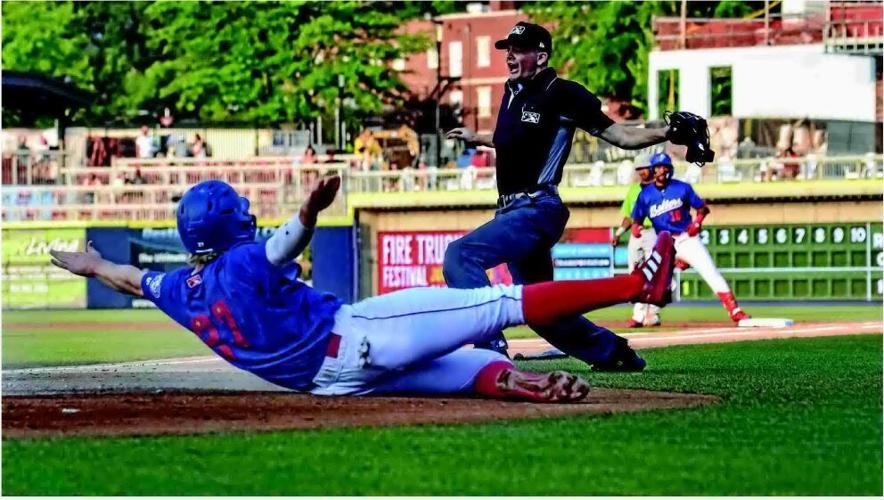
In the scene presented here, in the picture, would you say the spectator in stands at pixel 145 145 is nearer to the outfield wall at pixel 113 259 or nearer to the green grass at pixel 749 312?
the outfield wall at pixel 113 259

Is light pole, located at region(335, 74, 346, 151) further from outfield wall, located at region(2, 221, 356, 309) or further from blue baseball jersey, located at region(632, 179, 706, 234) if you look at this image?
blue baseball jersey, located at region(632, 179, 706, 234)

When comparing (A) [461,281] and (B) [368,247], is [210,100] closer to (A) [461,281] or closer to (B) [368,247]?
(B) [368,247]

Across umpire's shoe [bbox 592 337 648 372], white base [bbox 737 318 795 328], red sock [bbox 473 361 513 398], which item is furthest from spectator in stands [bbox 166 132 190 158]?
red sock [bbox 473 361 513 398]

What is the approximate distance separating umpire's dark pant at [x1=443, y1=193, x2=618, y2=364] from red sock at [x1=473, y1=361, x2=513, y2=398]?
41.6 inches

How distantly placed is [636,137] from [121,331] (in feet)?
46.1

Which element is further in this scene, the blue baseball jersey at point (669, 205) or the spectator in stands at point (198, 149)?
the spectator in stands at point (198, 149)

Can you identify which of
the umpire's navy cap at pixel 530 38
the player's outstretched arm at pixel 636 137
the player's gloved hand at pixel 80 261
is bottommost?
the player's gloved hand at pixel 80 261

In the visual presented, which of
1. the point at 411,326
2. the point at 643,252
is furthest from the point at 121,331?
the point at 411,326

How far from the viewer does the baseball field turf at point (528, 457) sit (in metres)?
6.50

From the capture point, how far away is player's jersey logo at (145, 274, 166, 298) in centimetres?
919

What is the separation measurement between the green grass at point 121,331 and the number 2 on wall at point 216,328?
617cm

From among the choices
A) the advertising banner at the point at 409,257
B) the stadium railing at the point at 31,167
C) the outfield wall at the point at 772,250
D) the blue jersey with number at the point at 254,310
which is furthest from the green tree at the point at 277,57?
the blue jersey with number at the point at 254,310

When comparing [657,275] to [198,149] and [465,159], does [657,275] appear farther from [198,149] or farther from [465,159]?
[198,149]

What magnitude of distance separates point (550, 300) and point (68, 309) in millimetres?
28440
